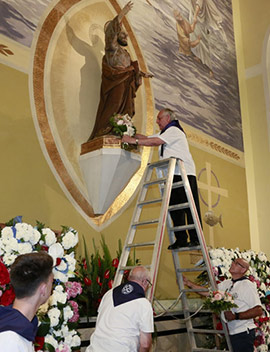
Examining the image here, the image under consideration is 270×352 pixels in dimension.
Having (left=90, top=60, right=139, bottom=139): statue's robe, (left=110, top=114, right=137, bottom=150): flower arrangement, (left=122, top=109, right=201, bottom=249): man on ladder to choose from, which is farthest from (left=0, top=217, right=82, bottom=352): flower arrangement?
(left=90, top=60, right=139, bottom=139): statue's robe

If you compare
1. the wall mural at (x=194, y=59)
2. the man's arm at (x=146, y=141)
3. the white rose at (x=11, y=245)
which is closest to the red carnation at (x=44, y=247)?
the white rose at (x=11, y=245)

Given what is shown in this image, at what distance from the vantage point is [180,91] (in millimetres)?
8180

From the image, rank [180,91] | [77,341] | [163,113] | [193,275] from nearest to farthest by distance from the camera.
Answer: [77,341]
[163,113]
[193,275]
[180,91]

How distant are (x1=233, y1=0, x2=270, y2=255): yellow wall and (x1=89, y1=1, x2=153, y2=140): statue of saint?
4.62 m

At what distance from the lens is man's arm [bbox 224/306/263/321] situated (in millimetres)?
4898

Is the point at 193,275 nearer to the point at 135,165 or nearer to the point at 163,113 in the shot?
the point at 135,165

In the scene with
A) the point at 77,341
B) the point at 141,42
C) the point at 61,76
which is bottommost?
the point at 77,341

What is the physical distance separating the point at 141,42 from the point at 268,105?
409 cm

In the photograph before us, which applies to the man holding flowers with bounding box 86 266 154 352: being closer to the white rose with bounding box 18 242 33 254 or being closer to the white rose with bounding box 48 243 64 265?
the white rose with bounding box 48 243 64 265

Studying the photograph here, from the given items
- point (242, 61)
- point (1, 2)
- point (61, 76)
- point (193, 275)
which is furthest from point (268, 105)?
point (1, 2)

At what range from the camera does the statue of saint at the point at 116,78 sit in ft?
19.8

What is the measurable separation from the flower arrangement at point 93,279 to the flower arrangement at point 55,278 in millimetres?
821

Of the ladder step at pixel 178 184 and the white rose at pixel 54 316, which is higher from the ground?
the ladder step at pixel 178 184

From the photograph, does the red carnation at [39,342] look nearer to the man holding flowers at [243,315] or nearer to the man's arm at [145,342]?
the man's arm at [145,342]
